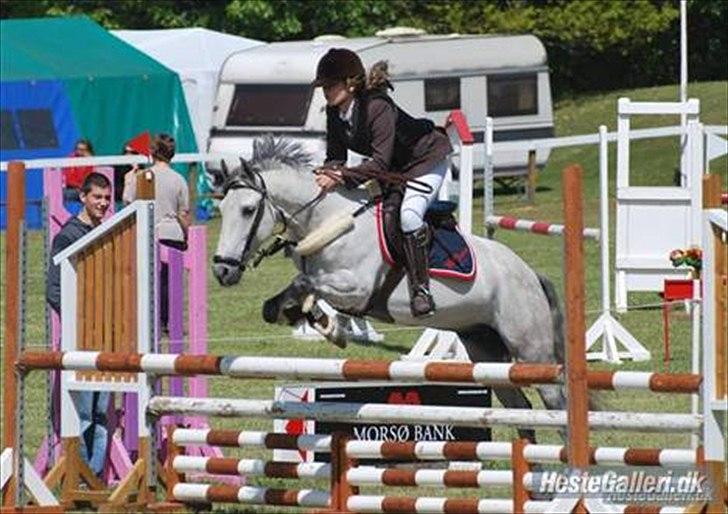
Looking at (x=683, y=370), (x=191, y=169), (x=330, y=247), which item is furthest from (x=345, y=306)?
A: (x=191, y=169)

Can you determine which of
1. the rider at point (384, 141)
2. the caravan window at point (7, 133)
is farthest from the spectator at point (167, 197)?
the caravan window at point (7, 133)

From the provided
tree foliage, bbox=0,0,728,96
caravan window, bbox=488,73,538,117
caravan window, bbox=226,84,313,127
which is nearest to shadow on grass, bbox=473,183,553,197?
caravan window, bbox=488,73,538,117

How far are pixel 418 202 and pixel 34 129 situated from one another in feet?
71.6

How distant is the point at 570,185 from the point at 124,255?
2.68 metres

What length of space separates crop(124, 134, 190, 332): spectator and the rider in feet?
7.55

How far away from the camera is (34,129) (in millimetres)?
32250

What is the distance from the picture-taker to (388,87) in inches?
430

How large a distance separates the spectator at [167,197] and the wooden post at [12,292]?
3256 millimetres

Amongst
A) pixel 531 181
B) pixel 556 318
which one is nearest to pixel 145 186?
pixel 556 318

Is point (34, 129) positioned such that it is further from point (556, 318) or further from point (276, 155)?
point (276, 155)

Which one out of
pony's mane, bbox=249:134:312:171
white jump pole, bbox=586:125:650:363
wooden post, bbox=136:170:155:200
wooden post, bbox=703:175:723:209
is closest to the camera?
wooden post, bbox=703:175:723:209

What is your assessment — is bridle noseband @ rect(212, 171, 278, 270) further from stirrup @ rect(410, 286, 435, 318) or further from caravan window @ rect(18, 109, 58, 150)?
caravan window @ rect(18, 109, 58, 150)

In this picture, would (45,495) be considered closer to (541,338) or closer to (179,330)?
(179,330)

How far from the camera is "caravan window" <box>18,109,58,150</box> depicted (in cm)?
3219
